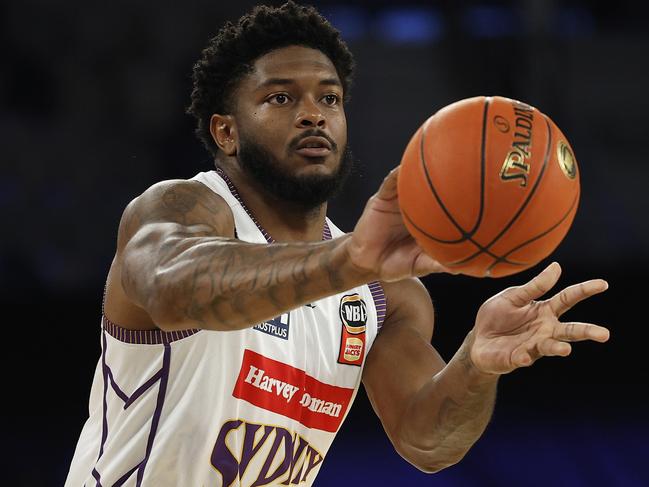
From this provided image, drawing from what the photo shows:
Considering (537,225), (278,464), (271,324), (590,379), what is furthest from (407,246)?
(590,379)

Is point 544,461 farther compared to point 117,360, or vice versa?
point 544,461

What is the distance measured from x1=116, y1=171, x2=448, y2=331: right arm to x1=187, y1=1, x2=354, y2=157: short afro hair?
1.49 metres

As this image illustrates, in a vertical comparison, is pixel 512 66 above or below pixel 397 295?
above

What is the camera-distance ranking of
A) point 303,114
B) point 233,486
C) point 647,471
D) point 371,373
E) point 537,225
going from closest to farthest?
1. point 537,225
2. point 233,486
3. point 303,114
4. point 371,373
5. point 647,471

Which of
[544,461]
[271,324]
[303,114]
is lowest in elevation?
[544,461]

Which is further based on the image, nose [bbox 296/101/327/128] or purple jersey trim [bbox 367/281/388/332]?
purple jersey trim [bbox 367/281/388/332]

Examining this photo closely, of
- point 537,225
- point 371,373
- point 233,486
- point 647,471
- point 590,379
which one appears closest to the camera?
point 537,225

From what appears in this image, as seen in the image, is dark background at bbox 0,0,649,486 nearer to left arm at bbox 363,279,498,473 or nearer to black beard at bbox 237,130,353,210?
left arm at bbox 363,279,498,473

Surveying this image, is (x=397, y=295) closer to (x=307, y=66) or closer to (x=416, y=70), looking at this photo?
(x=307, y=66)

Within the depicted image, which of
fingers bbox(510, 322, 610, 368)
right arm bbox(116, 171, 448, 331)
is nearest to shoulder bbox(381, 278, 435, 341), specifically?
fingers bbox(510, 322, 610, 368)

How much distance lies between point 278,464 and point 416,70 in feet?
15.3

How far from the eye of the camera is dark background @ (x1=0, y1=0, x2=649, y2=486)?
6.75m

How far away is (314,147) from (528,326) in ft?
3.43

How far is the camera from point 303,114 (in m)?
3.66
